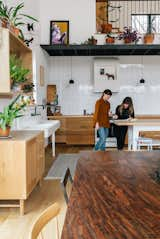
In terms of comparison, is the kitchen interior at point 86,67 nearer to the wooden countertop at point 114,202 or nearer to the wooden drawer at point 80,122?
the wooden drawer at point 80,122

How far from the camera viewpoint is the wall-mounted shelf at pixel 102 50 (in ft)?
28.5

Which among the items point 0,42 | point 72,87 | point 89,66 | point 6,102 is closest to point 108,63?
point 89,66

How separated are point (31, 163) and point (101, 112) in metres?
2.85

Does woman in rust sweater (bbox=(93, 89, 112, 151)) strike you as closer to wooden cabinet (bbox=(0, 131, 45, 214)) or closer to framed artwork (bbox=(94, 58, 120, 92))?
framed artwork (bbox=(94, 58, 120, 92))

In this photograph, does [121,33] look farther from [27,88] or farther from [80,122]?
[27,88]

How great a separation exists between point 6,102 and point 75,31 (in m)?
4.91

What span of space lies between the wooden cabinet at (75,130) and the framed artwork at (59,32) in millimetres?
2062

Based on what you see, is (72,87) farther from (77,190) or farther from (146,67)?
(77,190)

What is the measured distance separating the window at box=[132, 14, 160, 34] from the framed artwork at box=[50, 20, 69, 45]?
210 cm

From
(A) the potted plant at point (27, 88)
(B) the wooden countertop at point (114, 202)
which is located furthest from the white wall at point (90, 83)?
(B) the wooden countertop at point (114, 202)

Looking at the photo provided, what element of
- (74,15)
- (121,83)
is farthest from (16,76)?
(121,83)

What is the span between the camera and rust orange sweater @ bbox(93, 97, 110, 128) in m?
6.66

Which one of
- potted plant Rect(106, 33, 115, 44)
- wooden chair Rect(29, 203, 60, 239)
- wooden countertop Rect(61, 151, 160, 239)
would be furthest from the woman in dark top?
wooden chair Rect(29, 203, 60, 239)

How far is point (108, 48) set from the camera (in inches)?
345
